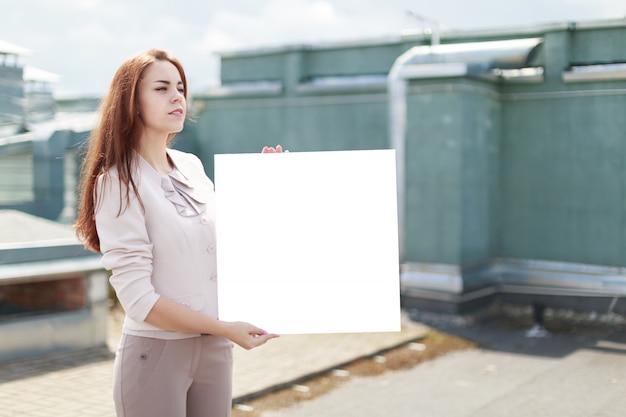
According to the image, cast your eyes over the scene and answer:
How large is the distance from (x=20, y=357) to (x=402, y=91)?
638 cm

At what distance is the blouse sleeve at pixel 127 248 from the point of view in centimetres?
234

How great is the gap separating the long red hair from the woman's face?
0.8 inches

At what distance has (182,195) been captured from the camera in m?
2.57

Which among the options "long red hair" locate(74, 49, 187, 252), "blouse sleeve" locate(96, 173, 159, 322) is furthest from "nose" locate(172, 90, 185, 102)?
"blouse sleeve" locate(96, 173, 159, 322)

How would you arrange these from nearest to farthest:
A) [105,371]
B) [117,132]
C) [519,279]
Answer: [117,132]
[105,371]
[519,279]

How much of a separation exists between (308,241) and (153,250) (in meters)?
0.51

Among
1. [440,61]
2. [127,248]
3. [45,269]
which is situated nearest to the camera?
[127,248]

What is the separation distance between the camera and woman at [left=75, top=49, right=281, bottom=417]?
2.35 meters

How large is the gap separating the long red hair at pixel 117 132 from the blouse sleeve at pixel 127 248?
0.26 feet

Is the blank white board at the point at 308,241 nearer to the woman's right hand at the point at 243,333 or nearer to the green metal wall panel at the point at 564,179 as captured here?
the woman's right hand at the point at 243,333

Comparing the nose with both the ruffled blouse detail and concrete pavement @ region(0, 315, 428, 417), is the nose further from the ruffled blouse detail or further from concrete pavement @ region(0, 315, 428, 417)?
concrete pavement @ region(0, 315, 428, 417)

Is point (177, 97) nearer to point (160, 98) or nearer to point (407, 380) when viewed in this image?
point (160, 98)

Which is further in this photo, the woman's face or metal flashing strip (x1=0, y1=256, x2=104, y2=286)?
metal flashing strip (x1=0, y1=256, x2=104, y2=286)

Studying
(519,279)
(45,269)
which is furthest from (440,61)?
(45,269)
